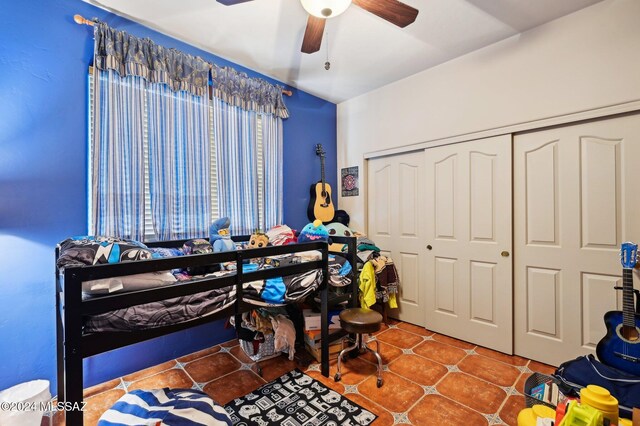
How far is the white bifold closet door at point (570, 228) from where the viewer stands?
6.20 feet

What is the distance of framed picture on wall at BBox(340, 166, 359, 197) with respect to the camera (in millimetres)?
3480

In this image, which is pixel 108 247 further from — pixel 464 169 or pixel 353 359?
pixel 464 169

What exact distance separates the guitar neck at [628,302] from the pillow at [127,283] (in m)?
2.50

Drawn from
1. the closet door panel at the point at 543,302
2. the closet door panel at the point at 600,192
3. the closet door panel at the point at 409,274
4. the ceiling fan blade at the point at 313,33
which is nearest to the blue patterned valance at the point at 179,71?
the ceiling fan blade at the point at 313,33

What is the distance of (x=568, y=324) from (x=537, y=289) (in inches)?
11.5

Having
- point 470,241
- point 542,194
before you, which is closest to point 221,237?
point 470,241

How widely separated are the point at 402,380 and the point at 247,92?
2.78 metres

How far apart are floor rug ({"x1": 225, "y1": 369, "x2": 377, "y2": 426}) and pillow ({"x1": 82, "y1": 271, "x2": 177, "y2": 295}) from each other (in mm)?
931

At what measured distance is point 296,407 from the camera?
1.66 metres

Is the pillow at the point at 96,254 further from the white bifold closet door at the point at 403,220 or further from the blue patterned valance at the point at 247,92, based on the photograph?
the white bifold closet door at the point at 403,220

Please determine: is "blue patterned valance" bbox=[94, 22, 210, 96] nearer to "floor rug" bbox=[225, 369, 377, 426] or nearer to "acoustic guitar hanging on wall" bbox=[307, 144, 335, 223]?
"acoustic guitar hanging on wall" bbox=[307, 144, 335, 223]

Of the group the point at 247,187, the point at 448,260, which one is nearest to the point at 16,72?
the point at 247,187

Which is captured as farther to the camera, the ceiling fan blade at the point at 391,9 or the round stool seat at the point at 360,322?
the round stool seat at the point at 360,322

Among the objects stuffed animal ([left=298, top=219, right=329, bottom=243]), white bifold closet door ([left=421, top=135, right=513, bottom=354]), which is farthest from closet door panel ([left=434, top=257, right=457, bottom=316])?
stuffed animal ([left=298, top=219, right=329, bottom=243])
